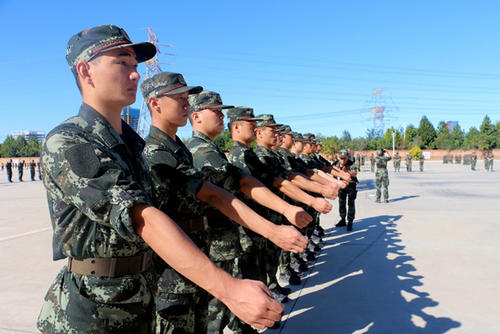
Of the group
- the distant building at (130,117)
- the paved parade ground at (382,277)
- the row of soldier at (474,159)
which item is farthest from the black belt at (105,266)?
the row of soldier at (474,159)

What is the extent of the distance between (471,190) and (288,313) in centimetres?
1523

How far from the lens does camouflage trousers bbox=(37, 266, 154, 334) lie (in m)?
1.42

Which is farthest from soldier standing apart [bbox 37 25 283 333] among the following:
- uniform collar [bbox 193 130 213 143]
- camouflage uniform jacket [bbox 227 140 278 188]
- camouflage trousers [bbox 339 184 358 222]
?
camouflage trousers [bbox 339 184 358 222]

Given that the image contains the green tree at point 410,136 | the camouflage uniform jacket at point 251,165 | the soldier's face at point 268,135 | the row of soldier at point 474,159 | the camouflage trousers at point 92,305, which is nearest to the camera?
the camouflage trousers at point 92,305

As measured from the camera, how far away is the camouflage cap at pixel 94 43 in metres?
1.47

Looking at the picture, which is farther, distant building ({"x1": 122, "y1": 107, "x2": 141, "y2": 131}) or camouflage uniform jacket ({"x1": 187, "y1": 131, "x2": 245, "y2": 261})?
distant building ({"x1": 122, "y1": 107, "x2": 141, "y2": 131})

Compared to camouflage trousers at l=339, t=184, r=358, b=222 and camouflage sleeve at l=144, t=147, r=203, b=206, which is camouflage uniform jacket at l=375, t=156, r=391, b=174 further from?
camouflage sleeve at l=144, t=147, r=203, b=206

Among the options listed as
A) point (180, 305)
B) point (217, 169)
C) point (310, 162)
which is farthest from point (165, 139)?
point (310, 162)

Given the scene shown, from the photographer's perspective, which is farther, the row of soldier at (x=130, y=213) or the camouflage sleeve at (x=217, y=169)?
the camouflage sleeve at (x=217, y=169)

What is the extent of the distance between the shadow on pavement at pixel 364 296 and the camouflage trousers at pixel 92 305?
2.55 metres

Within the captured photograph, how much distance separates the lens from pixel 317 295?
15.2 feet

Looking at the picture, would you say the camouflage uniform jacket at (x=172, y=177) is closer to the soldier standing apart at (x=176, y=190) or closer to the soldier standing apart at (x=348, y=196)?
the soldier standing apart at (x=176, y=190)

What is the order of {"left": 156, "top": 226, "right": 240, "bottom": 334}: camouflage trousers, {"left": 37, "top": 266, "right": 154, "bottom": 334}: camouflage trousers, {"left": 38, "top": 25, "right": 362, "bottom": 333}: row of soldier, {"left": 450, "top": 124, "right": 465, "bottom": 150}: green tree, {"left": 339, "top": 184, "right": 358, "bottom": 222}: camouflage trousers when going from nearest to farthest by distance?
{"left": 38, "top": 25, "right": 362, "bottom": 333}: row of soldier → {"left": 37, "top": 266, "right": 154, "bottom": 334}: camouflage trousers → {"left": 156, "top": 226, "right": 240, "bottom": 334}: camouflage trousers → {"left": 339, "top": 184, "right": 358, "bottom": 222}: camouflage trousers → {"left": 450, "top": 124, "right": 465, "bottom": 150}: green tree

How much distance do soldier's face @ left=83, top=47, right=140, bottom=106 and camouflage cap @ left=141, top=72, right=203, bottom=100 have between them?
0.90 meters
